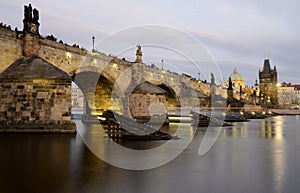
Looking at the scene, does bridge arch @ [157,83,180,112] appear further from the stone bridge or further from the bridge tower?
the bridge tower

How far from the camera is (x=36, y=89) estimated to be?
1948 centimetres

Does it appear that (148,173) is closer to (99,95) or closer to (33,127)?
(33,127)

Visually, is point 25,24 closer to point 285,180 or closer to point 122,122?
point 122,122

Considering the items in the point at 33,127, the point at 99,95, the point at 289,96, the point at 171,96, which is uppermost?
the point at 289,96

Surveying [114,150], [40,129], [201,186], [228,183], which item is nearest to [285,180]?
[228,183]

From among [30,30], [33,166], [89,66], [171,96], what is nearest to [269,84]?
[171,96]

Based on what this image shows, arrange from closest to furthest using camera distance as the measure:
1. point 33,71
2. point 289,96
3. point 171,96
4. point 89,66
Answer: point 33,71
point 89,66
point 171,96
point 289,96

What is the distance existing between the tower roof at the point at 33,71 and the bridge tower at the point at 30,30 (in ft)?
5.71

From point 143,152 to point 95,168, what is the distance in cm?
371

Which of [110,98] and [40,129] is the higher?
[110,98]

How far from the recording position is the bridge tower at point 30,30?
2207cm

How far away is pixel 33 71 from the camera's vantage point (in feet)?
65.0

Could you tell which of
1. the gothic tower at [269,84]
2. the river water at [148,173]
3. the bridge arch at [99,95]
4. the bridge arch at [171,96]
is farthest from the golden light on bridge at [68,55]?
the gothic tower at [269,84]

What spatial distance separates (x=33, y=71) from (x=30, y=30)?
4.52 meters
